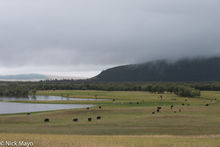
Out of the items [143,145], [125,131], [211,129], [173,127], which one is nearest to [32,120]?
[125,131]

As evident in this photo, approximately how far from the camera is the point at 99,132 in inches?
1261

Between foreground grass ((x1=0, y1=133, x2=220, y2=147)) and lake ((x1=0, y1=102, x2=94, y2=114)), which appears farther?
lake ((x1=0, y1=102, x2=94, y2=114))

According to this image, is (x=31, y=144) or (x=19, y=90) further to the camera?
(x=19, y=90)

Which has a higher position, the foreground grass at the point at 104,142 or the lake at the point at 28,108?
the foreground grass at the point at 104,142

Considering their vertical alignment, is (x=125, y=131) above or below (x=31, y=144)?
below

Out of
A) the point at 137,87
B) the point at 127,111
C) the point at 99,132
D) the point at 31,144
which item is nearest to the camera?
the point at 31,144

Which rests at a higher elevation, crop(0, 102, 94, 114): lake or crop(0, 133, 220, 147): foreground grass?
crop(0, 133, 220, 147): foreground grass

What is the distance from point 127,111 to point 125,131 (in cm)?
2477

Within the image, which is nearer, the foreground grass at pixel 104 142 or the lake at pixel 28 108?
the foreground grass at pixel 104 142

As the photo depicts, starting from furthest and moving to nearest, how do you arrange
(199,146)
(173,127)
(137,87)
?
(137,87) → (173,127) → (199,146)

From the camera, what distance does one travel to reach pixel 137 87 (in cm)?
17838

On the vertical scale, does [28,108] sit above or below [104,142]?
below

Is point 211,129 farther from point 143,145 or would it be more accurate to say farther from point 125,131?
point 143,145

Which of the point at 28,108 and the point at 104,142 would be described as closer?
the point at 104,142
